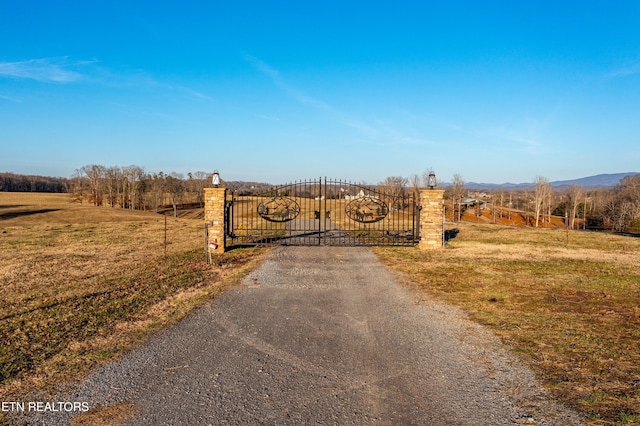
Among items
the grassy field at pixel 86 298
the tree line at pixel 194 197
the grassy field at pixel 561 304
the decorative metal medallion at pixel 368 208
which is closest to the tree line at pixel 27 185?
the tree line at pixel 194 197

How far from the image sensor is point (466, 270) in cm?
1070

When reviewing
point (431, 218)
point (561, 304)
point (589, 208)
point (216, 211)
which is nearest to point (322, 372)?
point (561, 304)

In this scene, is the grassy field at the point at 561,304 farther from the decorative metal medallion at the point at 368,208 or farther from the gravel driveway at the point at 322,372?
the decorative metal medallion at the point at 368,208

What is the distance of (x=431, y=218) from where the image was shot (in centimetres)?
1385

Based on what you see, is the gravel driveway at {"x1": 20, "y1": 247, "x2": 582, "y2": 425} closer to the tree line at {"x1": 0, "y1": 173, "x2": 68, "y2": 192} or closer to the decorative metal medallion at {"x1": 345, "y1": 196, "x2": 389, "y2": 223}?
the decorative metal medallion at {"x1": 345, "y1": 196, "x2": 389, "y2": 223}

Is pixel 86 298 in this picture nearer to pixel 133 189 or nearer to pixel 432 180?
pixel 432 180

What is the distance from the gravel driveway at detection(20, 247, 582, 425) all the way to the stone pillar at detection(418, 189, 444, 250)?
6.85 m

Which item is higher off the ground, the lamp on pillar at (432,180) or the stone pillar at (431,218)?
A: the lamp on pillar at (432,180)

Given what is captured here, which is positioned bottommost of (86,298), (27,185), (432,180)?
(86,298)

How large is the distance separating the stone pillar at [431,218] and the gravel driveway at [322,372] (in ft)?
22.5

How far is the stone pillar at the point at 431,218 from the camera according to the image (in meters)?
13.6

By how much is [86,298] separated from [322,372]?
560cm

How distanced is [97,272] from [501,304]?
9.95 metres

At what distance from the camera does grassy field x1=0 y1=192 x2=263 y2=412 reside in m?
4.69
